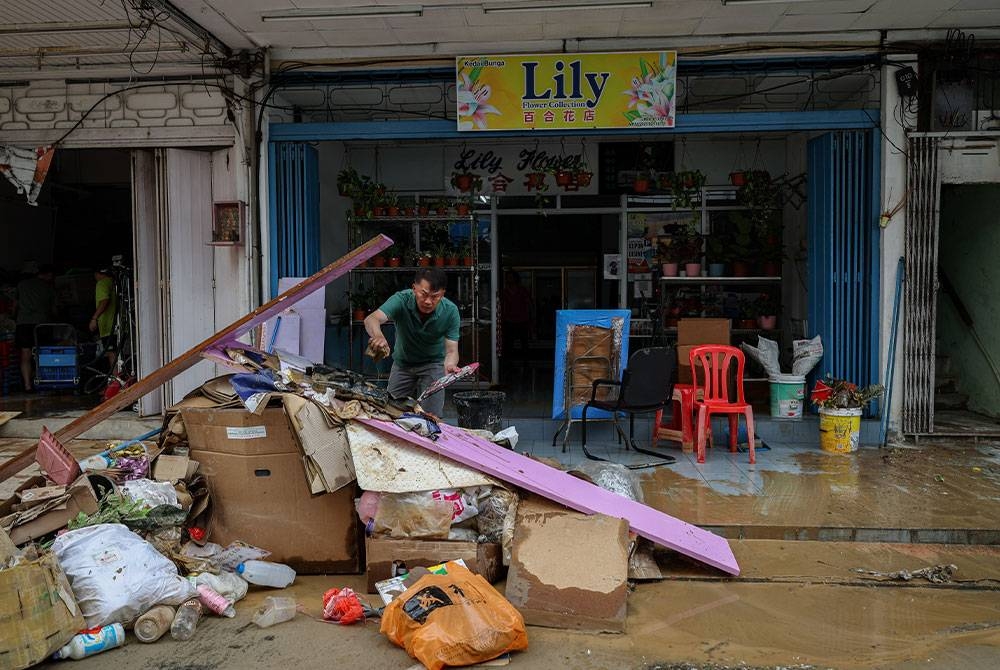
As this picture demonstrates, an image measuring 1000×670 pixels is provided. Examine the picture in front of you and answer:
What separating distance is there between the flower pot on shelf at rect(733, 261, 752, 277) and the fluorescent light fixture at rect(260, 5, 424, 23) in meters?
5.08

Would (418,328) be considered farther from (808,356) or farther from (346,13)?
(808,356)

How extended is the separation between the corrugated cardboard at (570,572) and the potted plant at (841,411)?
12.7ft

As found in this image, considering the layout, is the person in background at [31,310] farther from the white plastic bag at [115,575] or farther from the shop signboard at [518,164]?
the white plastic bag at [115,575]

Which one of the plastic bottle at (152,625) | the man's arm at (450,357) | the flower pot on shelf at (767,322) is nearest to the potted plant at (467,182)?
the flower pot on shelf at (767,322)

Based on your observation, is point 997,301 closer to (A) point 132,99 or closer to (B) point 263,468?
(B) point 263,468

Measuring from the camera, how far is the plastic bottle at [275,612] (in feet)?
12.1

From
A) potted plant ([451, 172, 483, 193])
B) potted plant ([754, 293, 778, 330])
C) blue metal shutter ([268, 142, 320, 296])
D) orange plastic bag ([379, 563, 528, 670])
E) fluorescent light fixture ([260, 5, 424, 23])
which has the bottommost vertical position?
orange plastic bag ([379, 563, 528, 670])

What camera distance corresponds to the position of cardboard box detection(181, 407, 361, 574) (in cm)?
427

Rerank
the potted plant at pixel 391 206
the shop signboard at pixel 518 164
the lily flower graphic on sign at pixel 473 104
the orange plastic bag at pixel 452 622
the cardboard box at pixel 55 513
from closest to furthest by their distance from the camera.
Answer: the orange plastic bag at pixel 452 622 → the cardboard box at pixel 55 513 → the lily flower graphic on sign at pixel 473 104 → the potted plant at pixel 391 206 → the shop signboard at pixel 518 164

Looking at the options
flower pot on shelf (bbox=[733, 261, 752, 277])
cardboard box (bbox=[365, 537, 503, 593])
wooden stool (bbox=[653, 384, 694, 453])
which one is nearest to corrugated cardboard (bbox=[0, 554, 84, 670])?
cardboard box (bbox=[365, 537, 503, 593])

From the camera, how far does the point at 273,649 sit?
347cm

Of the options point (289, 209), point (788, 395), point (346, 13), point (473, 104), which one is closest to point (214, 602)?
point (289, 209)

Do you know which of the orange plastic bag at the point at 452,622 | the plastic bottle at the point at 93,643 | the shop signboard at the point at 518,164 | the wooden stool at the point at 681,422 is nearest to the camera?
the orange plastic bag at the point at 452,622

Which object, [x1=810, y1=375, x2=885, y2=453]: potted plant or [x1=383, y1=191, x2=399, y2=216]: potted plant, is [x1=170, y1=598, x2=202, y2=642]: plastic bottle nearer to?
[x1=810, y1=375, x2=885, y2=453]: potted plant
